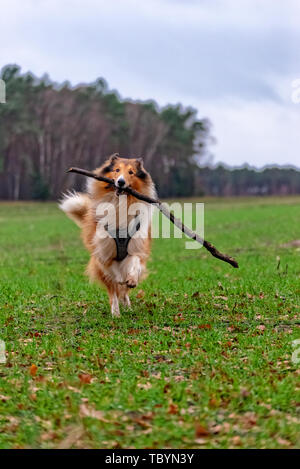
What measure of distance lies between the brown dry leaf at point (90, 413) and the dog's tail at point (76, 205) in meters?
4.97

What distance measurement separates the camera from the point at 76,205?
970 cm

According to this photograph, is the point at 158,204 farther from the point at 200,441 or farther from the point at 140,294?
the point at 200,441

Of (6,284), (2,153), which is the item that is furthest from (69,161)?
(6,284)

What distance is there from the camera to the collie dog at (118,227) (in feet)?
27.5

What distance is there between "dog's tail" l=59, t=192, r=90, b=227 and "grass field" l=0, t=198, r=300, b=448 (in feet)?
4.63

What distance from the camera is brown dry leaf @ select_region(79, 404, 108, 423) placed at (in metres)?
4.85

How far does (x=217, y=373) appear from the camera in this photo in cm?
582

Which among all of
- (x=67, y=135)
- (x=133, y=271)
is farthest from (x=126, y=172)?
(x=67, y=135)

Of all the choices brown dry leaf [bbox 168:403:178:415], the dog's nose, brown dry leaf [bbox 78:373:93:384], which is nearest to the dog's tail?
the dog's nose

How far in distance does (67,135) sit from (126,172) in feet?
198

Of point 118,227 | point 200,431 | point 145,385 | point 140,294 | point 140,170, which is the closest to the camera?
point 200,431

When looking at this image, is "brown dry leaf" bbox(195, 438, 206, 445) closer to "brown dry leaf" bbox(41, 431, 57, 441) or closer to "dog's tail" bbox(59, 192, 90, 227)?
"brown dry leaf" bbox(41, 431, 57, 441)

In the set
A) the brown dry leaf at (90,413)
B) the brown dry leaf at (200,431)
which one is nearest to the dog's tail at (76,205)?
the brown dry leaf at (90,413)

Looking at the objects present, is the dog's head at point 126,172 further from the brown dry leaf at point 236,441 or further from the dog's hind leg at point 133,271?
the brown dry leaf at point 236,441
